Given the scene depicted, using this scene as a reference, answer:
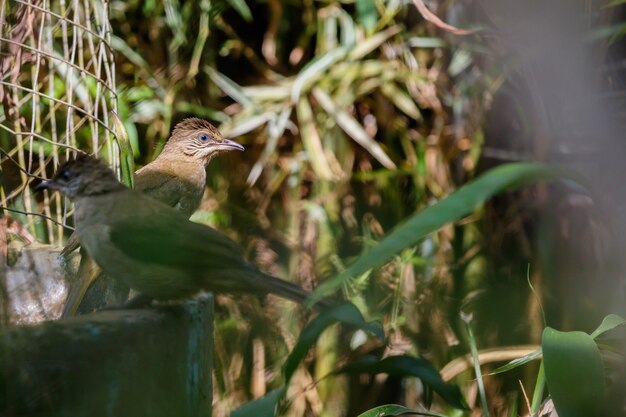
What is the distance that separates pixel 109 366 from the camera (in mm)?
2025

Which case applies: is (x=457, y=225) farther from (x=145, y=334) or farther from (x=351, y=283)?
(x=145, y=334)

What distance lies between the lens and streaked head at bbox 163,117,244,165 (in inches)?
184

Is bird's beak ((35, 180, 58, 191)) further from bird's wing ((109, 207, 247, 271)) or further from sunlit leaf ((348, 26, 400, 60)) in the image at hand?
sunlit leaf ((348, 26, 400, 60))

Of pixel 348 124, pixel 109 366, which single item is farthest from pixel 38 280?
pixel 348 124

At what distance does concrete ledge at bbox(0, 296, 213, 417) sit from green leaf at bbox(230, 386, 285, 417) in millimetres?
122

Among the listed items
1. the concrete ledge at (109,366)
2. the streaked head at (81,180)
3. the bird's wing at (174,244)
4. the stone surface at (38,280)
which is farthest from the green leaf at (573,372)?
the stone surface at (38,280)

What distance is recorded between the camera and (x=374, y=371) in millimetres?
2527

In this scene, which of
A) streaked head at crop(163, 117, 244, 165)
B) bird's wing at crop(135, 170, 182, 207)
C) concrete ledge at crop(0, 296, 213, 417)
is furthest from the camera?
streaked head at crop(163, 117, 244, 165)

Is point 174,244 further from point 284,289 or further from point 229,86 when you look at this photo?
point 229,86

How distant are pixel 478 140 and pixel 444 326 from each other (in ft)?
11.2

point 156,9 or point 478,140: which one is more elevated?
point 156,9

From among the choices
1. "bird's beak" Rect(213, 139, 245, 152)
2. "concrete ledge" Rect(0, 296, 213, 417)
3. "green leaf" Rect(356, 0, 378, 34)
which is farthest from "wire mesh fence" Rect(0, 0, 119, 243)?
"green leaf" Rect(356, 0, 378, 34)

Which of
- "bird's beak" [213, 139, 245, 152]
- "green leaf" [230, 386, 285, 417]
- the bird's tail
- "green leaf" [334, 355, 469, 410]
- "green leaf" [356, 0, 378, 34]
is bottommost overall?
"green leaf" [230, 386, 285, 417]

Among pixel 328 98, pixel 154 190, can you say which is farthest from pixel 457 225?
pixel 154 190
